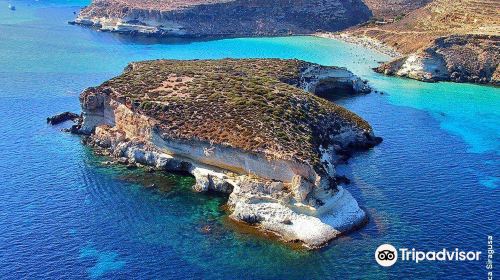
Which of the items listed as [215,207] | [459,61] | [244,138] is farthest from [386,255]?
[459,61]

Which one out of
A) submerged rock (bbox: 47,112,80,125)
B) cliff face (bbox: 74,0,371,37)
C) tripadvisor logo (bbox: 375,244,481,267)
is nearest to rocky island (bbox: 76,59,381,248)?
tripadvisor logo (bbox: 375,244,481,267)

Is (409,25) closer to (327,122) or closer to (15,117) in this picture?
(327,122)

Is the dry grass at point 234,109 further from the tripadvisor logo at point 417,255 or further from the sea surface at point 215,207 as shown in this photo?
the tripadvisor logo at point 417,255

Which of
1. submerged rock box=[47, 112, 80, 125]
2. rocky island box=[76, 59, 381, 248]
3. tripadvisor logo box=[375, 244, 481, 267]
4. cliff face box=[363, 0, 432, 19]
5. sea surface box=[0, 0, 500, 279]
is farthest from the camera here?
cliff face box=[363, 0, 432, 19]

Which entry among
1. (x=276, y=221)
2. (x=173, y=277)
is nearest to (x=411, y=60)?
(x=276, y=221)

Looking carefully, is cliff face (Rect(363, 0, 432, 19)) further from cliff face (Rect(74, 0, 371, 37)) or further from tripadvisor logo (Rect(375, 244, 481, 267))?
tripadvisor logo (Rect(375, 244, 481, 267))

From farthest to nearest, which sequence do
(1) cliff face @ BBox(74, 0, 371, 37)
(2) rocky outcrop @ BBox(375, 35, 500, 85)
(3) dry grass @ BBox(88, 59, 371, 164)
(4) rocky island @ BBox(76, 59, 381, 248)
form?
(1) cliff face @ BBox(74, 0, 371, 37) < (2) rocky outcrop @ BBox(375, 35, 500, 85) < (3) dry grass @ BBox(88, 59, 371, 164) < (4) rocky island @ BBox(76, 59, 381, 248)
